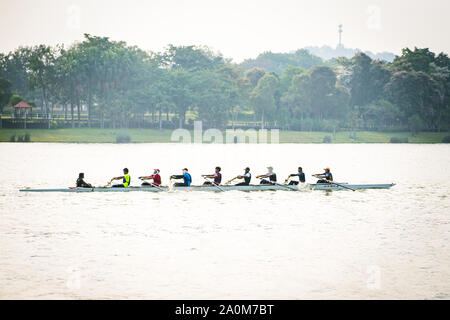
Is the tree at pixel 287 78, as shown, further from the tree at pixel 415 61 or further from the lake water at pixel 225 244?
the lake water at pixel 225 244

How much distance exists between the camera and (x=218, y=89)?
356 ft

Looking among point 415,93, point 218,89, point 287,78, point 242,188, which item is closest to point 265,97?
point 218,89

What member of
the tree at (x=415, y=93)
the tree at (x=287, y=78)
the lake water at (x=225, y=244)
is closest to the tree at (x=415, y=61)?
the tree at (x=415, y=93)

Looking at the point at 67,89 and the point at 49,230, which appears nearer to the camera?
the point at 49,230

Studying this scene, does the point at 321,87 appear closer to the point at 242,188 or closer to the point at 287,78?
the point at 287,78

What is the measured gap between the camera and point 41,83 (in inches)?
3853

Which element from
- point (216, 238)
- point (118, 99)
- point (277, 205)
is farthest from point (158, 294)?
point (118, 99)

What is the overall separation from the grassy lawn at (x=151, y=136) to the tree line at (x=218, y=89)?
3.13 metres

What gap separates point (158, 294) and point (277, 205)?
15.6m

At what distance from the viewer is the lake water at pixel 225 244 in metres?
14.7

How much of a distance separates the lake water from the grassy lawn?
169 feet

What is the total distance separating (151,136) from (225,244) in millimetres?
77672

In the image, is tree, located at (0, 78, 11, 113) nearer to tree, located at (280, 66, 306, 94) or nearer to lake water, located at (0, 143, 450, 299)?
tree, located at (280, 66, 306, 94)
